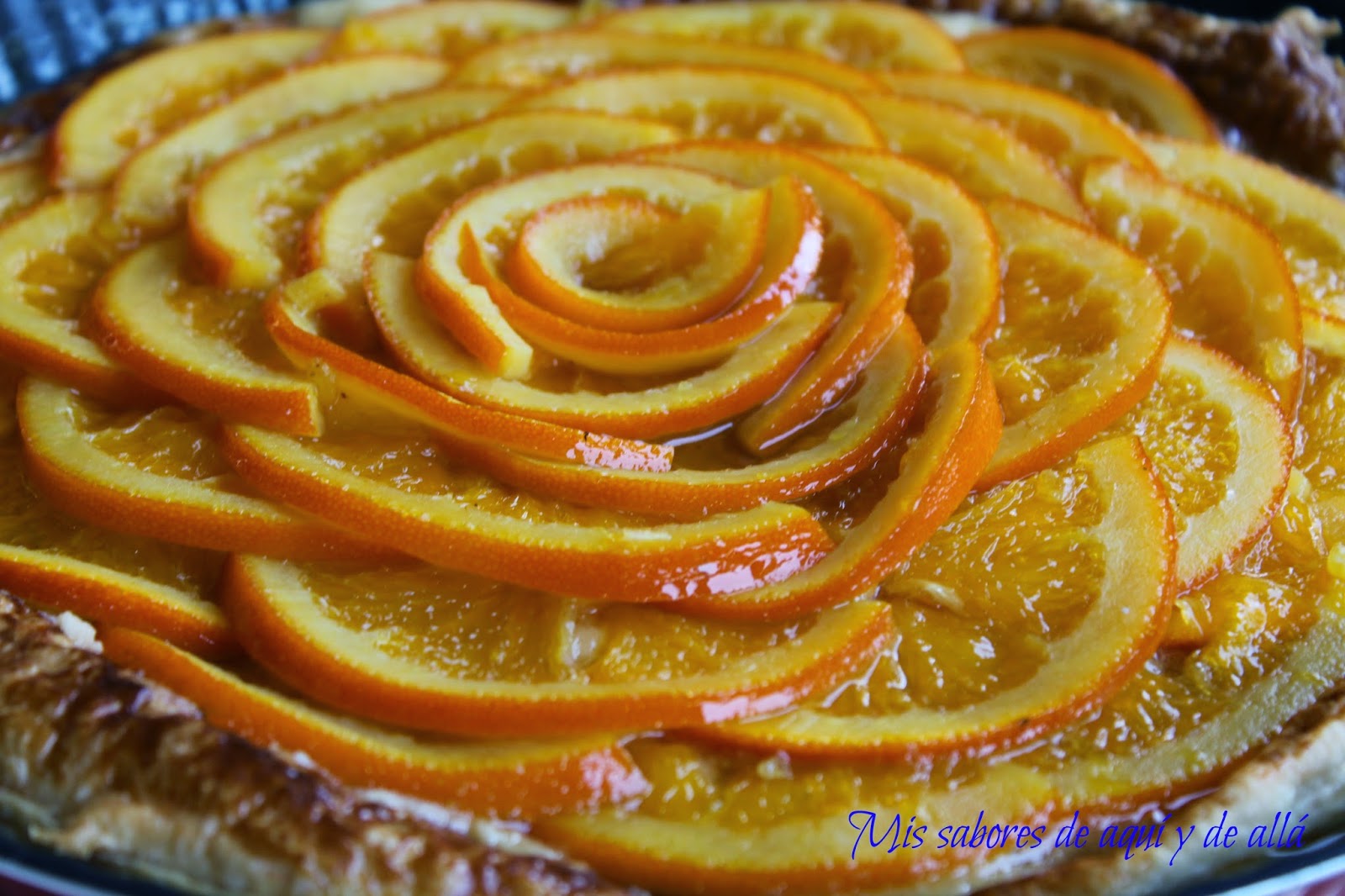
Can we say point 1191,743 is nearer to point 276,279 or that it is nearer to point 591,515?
point 591,515

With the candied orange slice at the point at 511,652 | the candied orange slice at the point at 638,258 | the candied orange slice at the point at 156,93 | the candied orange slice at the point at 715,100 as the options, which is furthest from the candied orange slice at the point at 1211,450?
the candied orange slice at the point at 156,93

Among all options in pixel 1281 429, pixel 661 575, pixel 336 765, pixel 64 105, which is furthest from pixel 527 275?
pixel 64 105

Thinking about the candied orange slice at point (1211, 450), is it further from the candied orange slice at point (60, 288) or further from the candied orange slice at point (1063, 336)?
the candied orange slice at point (60, 288)

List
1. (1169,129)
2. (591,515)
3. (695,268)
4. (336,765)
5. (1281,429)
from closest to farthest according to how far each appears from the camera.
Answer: (336,765)
(591,515)
(1281,429)
(695,268)
(1169,129)

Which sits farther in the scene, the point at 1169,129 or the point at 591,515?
the point at 1169,129

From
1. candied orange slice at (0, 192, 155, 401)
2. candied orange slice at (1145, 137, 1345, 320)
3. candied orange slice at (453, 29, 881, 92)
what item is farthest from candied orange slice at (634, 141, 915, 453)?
candied orange slice at (0, 192, 155, 401)

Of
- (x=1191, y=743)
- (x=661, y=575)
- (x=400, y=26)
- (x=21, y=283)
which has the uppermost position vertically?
(x=400, y=26)

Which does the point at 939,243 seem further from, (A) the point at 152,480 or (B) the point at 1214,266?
(A) the point at 152,480
